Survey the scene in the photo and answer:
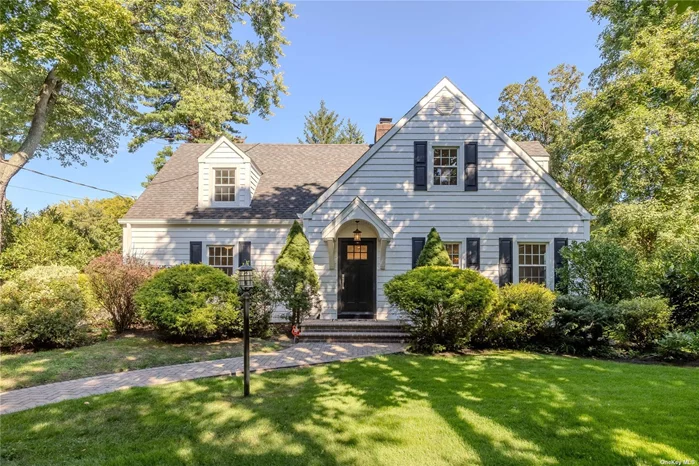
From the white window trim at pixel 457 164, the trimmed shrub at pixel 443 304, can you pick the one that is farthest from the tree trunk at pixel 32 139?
the trimmed shrub at pixel 443 304

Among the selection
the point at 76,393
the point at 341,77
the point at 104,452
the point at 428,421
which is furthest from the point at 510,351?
the point at 341,77

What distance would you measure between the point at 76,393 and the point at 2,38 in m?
12.1

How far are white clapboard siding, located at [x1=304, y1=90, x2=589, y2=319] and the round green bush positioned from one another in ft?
9.63

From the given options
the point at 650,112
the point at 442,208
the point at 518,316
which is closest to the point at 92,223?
the point at 442,208

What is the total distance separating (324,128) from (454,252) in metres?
27.1

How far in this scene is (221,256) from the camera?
1158 cm

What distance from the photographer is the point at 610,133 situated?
39.8 ft

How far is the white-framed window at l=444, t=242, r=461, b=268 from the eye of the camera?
412 inches

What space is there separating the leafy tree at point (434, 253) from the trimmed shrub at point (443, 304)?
1.40m

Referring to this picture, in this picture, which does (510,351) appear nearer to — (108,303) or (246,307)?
(246,307)

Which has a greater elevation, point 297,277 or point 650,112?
point 650,112

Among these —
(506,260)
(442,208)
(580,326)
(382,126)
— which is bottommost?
(580,326)

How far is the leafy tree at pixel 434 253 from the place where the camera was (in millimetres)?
9266

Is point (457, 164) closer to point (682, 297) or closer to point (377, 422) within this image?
point (682, 297)
